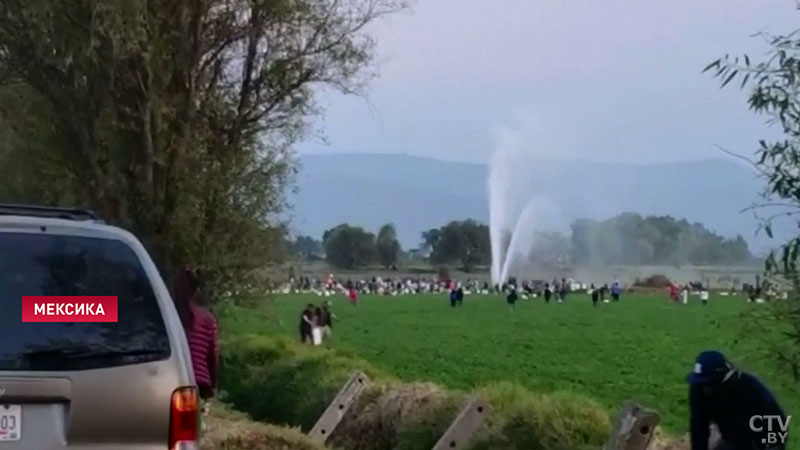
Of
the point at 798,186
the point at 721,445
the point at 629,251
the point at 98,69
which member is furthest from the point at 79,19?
the point at 629,251

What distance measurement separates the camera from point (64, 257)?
21.4ft

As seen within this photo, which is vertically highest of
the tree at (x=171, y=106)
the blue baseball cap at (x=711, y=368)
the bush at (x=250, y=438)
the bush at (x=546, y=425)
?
the tree at (x=171, y=106)

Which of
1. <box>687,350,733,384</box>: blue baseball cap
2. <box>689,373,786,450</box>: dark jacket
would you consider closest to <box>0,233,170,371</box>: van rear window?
<box>687,350,733,384</box>: blue baseball cap

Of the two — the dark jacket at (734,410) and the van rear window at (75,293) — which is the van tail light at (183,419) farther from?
the dark jacket at (734,410)

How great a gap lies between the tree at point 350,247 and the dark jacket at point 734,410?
127417 millimetres

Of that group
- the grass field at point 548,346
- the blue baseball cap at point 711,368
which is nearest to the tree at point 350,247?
the grass field at point 548,346

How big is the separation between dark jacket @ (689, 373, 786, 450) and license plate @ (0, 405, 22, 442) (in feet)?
12.7

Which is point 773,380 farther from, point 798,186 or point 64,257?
point 64,257

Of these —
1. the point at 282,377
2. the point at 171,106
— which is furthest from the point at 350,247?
the point at 171,106

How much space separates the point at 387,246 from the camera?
15312 centimetres

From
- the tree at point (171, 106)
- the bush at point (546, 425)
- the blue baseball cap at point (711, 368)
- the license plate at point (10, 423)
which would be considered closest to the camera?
the license plate at point (10, 423)

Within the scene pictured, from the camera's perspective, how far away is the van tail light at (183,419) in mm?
6547

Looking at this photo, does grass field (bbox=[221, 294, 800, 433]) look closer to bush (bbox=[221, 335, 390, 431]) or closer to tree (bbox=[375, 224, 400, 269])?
bush (bbox=[221, 335, 390, 431])

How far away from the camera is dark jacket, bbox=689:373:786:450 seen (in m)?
8.32
